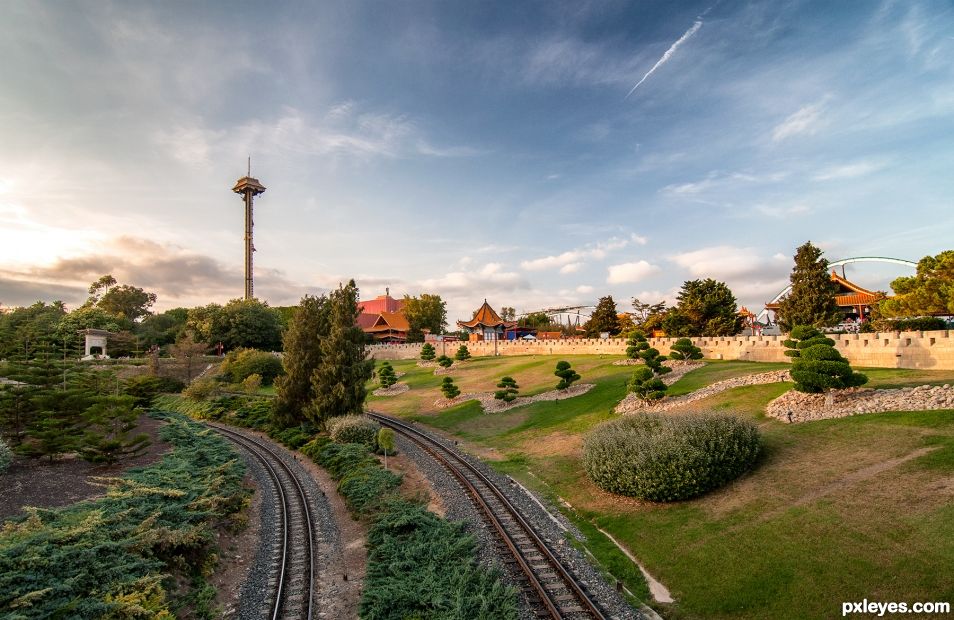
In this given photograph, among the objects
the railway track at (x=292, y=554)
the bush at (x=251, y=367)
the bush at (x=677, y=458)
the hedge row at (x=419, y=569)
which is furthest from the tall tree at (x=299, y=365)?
the bush at (x=251, y=367)

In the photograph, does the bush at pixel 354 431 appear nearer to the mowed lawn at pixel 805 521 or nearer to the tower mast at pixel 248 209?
the mowed lawn at pixel 805 521

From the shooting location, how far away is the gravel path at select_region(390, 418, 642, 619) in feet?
39.7

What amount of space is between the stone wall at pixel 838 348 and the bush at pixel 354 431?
31066 millimetres

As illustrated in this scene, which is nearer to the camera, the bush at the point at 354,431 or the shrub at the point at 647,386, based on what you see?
the shrub at the point at 647,386

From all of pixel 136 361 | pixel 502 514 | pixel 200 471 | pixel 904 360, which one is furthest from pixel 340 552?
pixel 136 361

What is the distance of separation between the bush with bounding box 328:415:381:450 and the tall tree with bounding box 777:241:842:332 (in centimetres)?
3560

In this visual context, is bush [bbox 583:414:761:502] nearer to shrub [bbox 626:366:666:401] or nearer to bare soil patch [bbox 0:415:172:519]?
shrub [bbox 626:366:666:401]

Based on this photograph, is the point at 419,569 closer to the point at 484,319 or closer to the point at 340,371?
the point at 340,371

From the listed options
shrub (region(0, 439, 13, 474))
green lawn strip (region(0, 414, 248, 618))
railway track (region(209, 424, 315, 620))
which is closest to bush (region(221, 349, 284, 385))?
railway track (region(209, 424, 315, 620))

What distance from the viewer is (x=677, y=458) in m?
17.2

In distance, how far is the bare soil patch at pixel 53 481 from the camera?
18.1 metres

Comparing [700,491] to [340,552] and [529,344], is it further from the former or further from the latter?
[529,344]

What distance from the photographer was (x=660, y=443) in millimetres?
18016

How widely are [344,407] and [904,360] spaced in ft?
119
